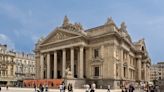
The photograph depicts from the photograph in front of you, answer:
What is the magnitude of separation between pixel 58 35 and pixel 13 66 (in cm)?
4123

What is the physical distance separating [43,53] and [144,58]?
36301 millimetres

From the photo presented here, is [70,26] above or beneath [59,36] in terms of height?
above

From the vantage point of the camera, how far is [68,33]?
234ft

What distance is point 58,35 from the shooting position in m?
74.5

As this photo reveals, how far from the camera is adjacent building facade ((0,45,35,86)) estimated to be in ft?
339

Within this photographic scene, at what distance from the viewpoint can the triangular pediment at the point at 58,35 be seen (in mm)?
70500

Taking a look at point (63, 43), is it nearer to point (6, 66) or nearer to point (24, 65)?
point (6, 66)

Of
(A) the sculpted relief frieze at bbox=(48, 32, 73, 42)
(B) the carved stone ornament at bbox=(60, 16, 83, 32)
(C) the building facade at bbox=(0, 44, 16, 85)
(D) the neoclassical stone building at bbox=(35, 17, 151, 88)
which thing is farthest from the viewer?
(C) the building facade at bbox=(0, 44, 16, 85)

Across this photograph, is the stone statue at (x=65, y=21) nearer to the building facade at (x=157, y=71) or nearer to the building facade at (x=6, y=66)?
the building facade at (x=6, y=66)

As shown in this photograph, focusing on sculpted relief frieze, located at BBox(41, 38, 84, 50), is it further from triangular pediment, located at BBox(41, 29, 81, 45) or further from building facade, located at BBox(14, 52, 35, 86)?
building facade, located at BBox(14, 52, 35, 86)

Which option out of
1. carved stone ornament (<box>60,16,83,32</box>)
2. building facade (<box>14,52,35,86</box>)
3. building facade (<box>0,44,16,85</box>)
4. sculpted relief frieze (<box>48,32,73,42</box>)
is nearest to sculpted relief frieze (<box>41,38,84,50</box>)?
sculpted relief frieze (<box>48,32,73,42</box>)

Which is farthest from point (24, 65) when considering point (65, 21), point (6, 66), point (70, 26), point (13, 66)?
point (70, 26)

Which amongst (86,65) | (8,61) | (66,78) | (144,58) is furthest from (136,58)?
(8,61)

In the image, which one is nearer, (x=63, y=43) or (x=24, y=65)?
(x=63, y=43)
